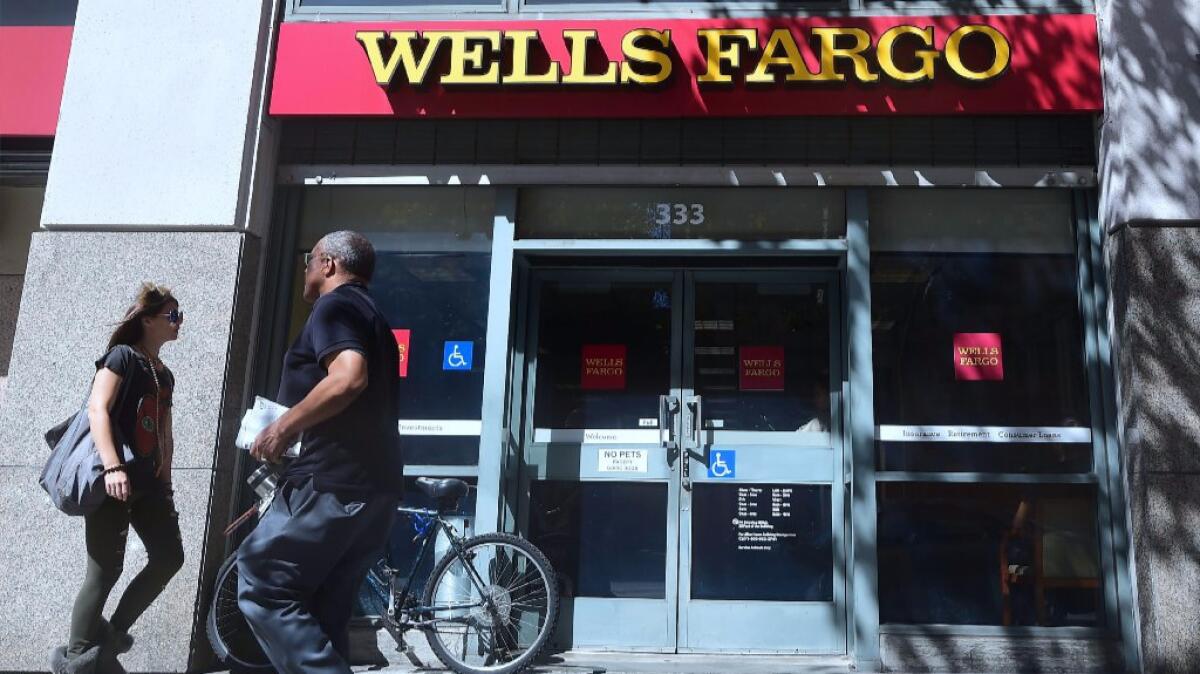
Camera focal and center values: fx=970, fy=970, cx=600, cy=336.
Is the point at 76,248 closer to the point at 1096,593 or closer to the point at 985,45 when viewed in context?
the point at 985,45

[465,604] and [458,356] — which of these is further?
[458,356]

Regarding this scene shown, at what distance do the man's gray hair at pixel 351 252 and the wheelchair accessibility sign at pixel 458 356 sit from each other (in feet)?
7.90

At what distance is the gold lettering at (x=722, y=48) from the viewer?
578 cm

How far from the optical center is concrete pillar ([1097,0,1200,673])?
5.10 m

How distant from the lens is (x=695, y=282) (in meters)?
6.23

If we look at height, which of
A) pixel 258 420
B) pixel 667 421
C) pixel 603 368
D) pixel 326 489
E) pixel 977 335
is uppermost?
pixel 977 335

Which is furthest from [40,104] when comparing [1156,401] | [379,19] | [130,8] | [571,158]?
[1156,401]

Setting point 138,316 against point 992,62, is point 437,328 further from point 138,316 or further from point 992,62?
point 992,62

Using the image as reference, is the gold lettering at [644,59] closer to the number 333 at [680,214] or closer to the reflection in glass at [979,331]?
the number 333 at [680,214]

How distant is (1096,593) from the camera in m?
5.44

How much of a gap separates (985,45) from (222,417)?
4.97 m

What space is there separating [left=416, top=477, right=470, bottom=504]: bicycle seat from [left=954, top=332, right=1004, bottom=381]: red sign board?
299cm

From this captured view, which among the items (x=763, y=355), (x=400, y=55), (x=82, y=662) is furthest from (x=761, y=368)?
(x=82, y=662)

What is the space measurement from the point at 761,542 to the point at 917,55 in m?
3.03
